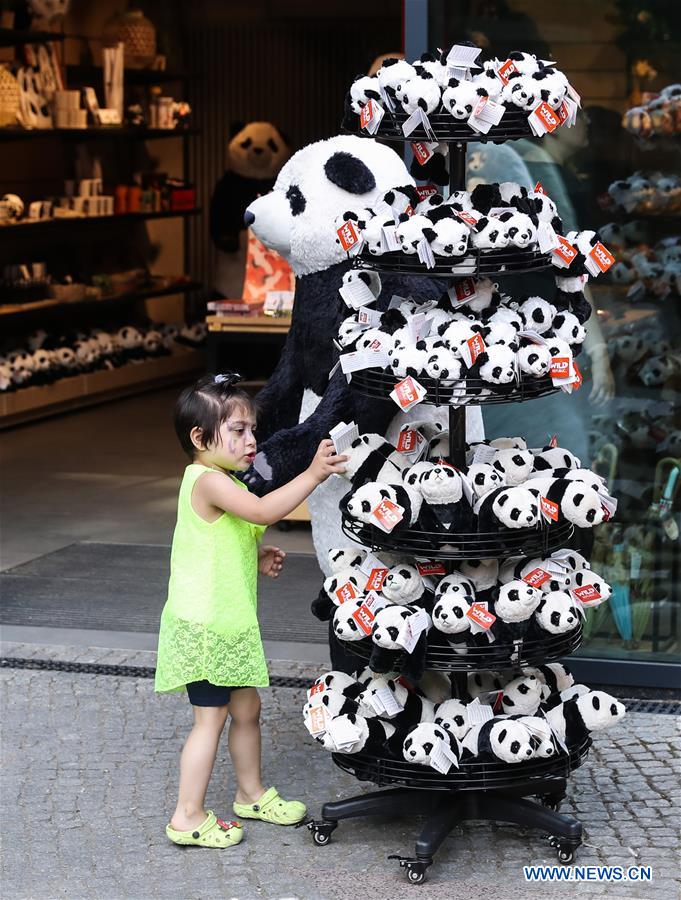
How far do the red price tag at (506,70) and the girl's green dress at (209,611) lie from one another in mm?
1288

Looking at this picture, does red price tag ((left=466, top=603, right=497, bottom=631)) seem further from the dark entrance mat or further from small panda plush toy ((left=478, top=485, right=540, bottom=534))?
the dark entrance mat

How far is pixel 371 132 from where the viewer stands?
3.85m

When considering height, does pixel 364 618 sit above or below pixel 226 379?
below

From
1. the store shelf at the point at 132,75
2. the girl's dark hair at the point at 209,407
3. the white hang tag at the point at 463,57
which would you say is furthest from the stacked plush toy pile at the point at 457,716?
the store shelf at the point at 132,75

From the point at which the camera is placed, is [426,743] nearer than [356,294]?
Yes

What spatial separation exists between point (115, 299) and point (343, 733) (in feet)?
28.4

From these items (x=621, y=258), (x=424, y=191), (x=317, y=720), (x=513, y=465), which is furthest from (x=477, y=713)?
(x=621, y=258)

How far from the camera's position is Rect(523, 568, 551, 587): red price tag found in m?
3.91

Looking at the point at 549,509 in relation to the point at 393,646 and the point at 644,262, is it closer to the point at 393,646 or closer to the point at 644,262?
the point at 393,646

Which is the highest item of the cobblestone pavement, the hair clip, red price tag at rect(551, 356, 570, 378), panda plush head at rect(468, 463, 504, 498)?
red price tag at rect(551, 356, 570, 378)

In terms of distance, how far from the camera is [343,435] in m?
4.00

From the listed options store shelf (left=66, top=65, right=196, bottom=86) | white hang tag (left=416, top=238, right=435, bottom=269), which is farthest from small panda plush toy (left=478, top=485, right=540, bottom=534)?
store shelf (left=66, top=65, right=196, bottom=86)

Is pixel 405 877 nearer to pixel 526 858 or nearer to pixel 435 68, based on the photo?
pixel 526 858

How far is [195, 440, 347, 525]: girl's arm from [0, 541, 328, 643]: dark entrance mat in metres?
1.89
